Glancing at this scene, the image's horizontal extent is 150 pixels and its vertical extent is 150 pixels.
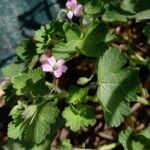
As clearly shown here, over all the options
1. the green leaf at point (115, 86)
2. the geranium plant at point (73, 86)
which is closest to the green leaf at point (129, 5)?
the geranium plant at point (73, 86)

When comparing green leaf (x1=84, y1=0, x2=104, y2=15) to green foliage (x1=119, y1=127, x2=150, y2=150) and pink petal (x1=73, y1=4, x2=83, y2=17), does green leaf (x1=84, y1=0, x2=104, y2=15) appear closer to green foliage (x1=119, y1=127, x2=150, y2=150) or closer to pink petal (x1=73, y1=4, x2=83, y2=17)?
pink petal (x1=73, y1=4, x2=83, y2=17)

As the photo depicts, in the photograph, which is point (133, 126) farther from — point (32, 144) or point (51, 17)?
point (51, 17)

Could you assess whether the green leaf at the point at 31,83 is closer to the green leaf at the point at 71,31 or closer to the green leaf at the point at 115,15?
the green leaf at the point at 71,31

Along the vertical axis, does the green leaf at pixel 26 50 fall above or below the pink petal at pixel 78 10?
below

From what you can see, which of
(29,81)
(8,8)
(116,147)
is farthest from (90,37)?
(116,147)

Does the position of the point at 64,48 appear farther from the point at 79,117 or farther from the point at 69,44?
the point at 79,117

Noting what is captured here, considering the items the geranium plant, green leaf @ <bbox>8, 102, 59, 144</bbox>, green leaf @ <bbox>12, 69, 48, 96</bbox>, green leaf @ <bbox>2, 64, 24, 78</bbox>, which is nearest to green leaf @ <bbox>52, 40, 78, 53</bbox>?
the geranium plant
